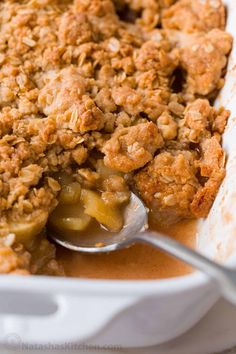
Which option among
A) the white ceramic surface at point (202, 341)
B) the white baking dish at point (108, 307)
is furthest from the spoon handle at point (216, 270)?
the white ceramic surface at point (202, 341)

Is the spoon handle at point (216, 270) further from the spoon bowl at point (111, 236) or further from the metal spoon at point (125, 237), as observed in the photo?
the spoon bowl at point (111, 236)

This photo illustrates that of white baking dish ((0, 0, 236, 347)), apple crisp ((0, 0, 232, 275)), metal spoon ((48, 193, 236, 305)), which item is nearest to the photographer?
white baking dish ((0, 0, 236, 347))

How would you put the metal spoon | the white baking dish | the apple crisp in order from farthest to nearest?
the apple crisp, the metal spoon, the white baking dish

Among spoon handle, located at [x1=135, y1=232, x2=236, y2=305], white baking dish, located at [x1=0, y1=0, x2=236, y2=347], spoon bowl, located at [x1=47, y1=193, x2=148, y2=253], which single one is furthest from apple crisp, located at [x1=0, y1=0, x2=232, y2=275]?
spoon handle, located at [x1=135, y1=232, x2=236, y2=305]

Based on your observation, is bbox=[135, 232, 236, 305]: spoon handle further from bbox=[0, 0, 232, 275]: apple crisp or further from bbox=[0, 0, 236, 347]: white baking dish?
bbox=[0, 0, 232, 275]: apple crisp

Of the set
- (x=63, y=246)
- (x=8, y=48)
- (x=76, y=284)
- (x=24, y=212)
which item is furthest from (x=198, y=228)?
(x=8, y=48)

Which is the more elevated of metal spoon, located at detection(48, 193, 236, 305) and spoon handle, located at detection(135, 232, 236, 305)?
spoon handle, located at detection(135, 232, 236, 305)

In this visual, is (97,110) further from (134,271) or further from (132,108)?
(134,271)
